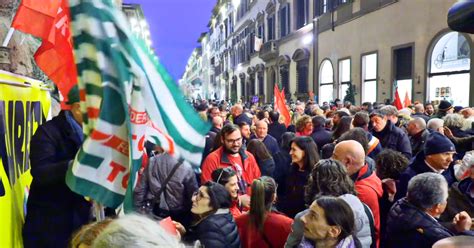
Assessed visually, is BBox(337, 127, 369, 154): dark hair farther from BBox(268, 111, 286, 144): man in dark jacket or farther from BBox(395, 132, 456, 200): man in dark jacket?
BBox(268, 111, 286, 144): man in dark jacket

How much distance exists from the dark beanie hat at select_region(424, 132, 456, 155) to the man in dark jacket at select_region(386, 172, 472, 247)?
1044 millimetres

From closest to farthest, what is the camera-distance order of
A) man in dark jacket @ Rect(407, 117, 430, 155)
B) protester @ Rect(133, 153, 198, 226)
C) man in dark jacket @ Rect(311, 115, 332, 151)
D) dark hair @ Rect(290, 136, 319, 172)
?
protester @ Rect(133, 153, 198, 226) < dark hair @ Rect(290, 136, 319, 172) < man in dark jacket @ Rect(407, 117, 430, 155) < man in dark jacket @ Rect(311, 115, 332, 151)

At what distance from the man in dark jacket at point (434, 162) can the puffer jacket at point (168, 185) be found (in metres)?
1.92

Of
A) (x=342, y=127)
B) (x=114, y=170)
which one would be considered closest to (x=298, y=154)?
(x=342, y=127)

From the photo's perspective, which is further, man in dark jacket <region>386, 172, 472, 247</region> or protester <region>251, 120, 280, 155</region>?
protester <region>251, 120, 280, 155</region>

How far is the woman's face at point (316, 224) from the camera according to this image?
107 inches

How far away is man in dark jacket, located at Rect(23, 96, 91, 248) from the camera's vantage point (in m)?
2.78

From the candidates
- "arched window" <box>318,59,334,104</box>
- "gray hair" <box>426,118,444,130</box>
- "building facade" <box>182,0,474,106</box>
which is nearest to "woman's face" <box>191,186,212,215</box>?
"gray hair" <box>426,118,444,130</box>

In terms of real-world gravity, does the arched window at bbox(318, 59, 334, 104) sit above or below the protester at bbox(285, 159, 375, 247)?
above

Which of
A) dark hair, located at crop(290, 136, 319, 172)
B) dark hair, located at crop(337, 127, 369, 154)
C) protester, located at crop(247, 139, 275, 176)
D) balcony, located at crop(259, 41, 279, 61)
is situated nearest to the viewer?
dark hair, located at crop(290, 136, 319, 172)

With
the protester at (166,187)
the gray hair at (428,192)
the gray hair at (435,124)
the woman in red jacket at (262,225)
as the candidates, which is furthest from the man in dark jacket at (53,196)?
the gray hair at (435,124)

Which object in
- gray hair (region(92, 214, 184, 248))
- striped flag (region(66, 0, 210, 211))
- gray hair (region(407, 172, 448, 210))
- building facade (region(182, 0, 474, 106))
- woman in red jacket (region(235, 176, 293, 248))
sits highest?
building facade (region(182, 0, 474, 106))

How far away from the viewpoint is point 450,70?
1445 centimetres

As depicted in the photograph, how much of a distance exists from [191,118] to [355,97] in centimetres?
1817
